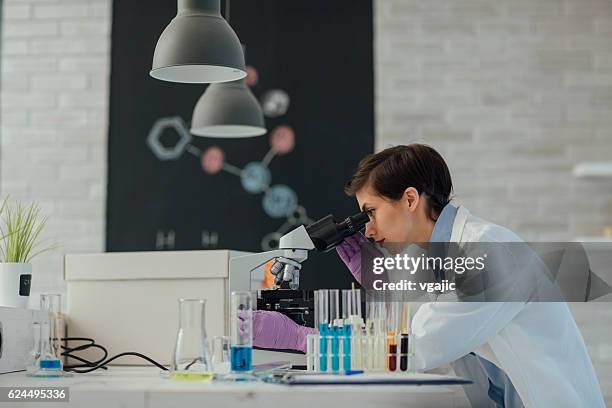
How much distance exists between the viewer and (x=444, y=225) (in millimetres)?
2389

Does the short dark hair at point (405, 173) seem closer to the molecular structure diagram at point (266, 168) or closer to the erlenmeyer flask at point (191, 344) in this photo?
the erlenmeyer flask at point (191, 344)

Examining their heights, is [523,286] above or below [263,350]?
above

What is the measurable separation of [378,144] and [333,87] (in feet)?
1.34

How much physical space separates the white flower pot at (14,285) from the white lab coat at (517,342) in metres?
1.20

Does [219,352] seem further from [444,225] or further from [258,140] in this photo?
[258,140]

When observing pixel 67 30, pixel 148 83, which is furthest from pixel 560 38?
pixel 67 30

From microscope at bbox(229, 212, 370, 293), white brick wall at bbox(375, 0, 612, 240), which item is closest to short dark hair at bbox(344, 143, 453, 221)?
microscope at bbox(229, 212, 370, 293)

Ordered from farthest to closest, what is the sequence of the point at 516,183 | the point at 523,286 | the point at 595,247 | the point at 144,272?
the point at 516,183 → the point at 595,247 → the point at 144,272 → the point at 523,286

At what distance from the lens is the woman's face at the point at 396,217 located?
7.91ft

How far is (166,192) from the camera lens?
486 cm

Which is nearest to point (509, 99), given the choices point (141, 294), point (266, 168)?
point (266, 168)

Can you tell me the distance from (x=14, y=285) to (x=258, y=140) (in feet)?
7.91

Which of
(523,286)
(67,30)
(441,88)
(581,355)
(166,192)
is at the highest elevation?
(67,30)

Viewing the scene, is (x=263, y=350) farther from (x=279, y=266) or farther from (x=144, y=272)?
(x=144, y=272)
